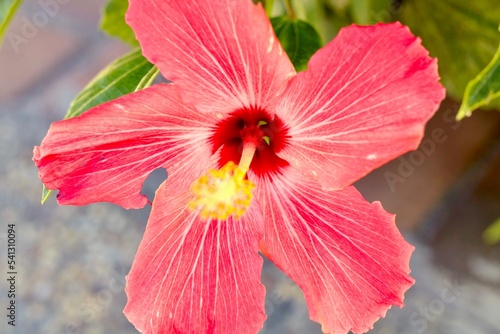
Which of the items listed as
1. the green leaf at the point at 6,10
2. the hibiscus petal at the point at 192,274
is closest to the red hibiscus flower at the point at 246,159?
the hibiscus petal at the point at 192,274

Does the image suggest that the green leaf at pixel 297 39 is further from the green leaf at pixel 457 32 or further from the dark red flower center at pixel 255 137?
the green leaf at pixel 457 32

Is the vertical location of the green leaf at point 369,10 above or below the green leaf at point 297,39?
above

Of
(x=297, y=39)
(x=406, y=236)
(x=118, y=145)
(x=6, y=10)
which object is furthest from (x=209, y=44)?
(x=406, y=236)

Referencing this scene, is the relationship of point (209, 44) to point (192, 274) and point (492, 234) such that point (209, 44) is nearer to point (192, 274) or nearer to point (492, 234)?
point (192, 274)

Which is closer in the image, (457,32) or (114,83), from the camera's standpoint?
(114,83)

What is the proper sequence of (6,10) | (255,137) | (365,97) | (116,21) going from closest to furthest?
A: (365,97) < (255,137) < (6,10) < (116,21)

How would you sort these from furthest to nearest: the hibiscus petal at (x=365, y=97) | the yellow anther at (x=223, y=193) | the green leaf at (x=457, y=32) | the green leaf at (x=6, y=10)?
the green leaf at (x=457, y=32) → the green leaf at (x=6, y=10) → the yellow anther at (x=223, y=193) → the hibiscus petal at (x=365, y=97)
